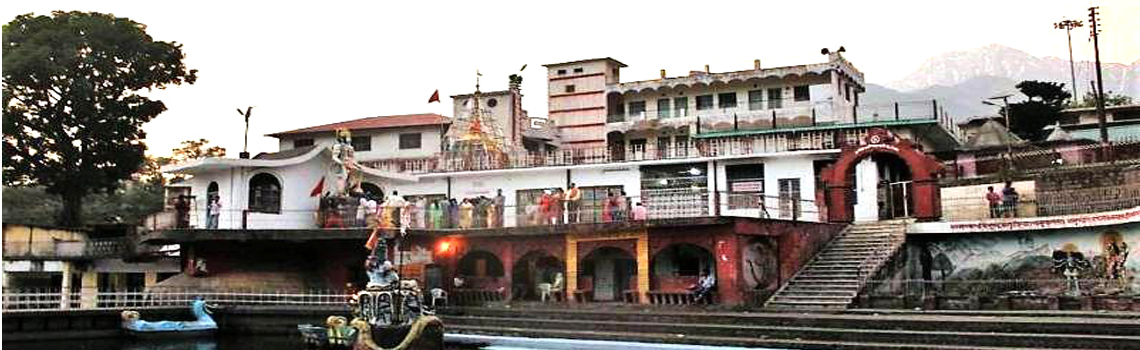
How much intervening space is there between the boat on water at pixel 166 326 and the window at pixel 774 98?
31052 millimetres

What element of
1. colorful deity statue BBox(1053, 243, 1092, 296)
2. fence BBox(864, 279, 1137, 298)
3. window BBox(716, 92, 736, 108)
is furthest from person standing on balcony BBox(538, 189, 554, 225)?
window BBox(716, 92, 736, 108)

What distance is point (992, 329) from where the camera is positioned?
16562 mm

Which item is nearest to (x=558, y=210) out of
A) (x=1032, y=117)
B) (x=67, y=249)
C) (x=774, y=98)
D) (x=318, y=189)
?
(x=318, y=189)

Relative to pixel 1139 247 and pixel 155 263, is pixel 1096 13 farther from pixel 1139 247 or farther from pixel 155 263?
pixel 155 263

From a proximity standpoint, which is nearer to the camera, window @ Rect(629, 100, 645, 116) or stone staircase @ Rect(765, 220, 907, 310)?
stone staircase @ Rect(765, 220, 907, 310)

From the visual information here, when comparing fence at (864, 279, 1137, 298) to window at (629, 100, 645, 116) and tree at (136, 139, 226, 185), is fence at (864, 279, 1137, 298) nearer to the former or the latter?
window at (629, 100, 645, 116)

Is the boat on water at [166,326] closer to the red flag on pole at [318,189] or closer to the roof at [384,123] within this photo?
the red flag on pole at [318,189]

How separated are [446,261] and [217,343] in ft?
22.9

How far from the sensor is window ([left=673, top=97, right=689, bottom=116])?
49812 millimetres

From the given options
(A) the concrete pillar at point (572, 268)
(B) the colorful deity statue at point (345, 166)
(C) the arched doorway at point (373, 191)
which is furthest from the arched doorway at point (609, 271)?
(C) the arched doorway at point (373, 191)

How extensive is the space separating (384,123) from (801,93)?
21.8m

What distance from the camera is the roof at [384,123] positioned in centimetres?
4647

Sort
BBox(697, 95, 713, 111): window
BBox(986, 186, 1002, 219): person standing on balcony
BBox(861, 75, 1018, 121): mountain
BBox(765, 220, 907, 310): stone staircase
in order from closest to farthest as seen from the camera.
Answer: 1. BBox(765, 220, 907, 310): stone staircase
2. BBox(986, 186, 1002, 219): person standing on balcony
3. BBox(697, 95, 713, 111): window
4. BBox(861, 75, 1018, 121): mountain

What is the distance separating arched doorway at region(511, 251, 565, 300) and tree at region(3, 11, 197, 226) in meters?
23.5
